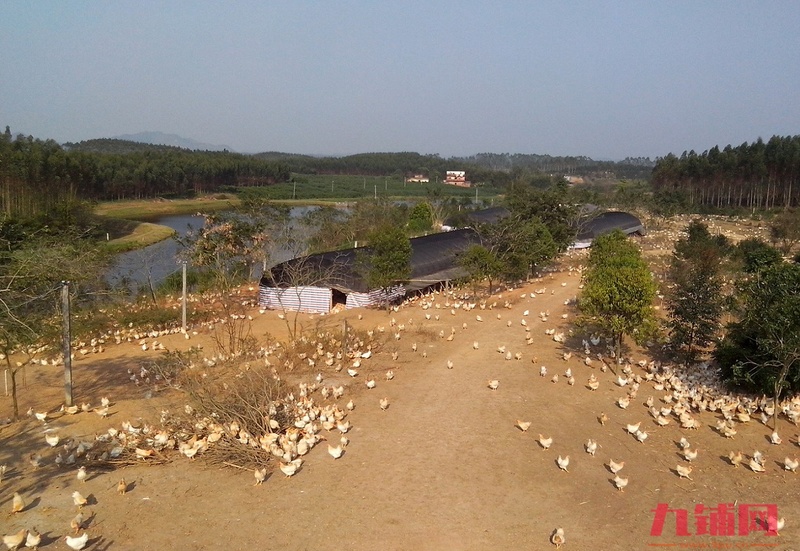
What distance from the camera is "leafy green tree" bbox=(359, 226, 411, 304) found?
61.9ft

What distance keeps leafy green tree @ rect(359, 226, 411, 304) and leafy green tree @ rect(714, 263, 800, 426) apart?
969 cm

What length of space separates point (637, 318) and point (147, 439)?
9.46 m

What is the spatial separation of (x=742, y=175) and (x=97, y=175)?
2189 inches

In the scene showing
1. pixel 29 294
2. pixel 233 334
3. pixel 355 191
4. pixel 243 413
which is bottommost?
pixel 233 334

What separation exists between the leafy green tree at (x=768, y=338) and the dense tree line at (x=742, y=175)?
43.6m

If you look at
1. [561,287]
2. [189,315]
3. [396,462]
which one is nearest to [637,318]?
[396,462]

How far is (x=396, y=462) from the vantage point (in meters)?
8.81

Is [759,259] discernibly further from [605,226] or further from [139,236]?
[139,236]

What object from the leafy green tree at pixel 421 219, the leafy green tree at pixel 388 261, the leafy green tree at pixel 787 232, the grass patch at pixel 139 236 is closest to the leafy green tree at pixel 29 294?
the leafy green tree at pixel 388 261

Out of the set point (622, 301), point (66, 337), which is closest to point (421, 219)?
point (622, 301)

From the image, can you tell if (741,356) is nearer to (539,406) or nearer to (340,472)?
(539,406)

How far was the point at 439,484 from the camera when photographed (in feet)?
→ 27.0

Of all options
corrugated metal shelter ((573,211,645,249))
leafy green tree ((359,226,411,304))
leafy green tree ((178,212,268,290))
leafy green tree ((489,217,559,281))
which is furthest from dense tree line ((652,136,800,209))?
leafy green tree ((178,212,268,290))

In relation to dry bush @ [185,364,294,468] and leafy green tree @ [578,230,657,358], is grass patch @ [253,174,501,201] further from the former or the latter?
dry bush @ [185,364,294,468]
